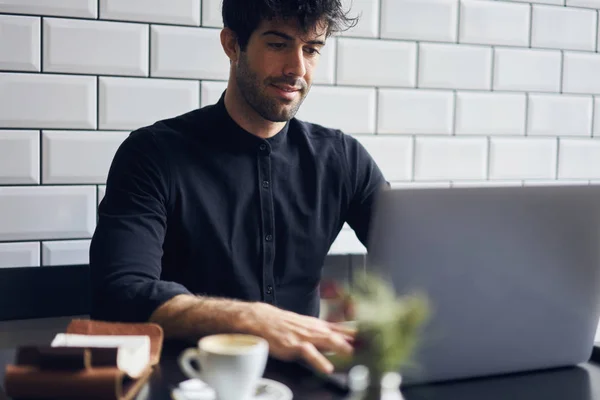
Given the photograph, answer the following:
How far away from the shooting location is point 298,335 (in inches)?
38.2

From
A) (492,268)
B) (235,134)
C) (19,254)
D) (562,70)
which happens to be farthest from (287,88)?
(562,70)

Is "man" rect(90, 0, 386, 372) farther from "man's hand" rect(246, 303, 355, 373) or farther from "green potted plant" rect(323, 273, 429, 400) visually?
"green potted plant" rect(323, 273, 429, 400)

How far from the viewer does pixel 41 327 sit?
1716 mm

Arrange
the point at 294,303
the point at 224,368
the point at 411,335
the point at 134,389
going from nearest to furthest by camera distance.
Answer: the point at 411,335, the point at 224,368, the point at 134,389, the point at 294,303

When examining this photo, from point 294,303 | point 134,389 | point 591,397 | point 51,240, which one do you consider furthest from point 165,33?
point 591,397

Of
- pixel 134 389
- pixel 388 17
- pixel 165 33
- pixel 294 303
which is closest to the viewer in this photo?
pixel 134 389

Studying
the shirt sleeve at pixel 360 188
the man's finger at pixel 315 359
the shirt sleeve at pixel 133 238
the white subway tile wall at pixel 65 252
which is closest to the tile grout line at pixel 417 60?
the shirt sleeve at pixel 360 188

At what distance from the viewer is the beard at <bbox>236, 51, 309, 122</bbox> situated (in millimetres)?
Result: 1584

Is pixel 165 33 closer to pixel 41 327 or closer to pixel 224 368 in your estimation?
A: pixel 41 327

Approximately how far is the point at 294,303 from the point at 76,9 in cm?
82

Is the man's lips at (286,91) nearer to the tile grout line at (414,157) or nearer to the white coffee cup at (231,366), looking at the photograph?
the tile grout line at (414,157)

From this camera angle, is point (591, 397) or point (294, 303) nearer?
point (591, 397)

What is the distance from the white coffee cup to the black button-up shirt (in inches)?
23.7

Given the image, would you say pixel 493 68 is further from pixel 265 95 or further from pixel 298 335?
pixel 298 335
